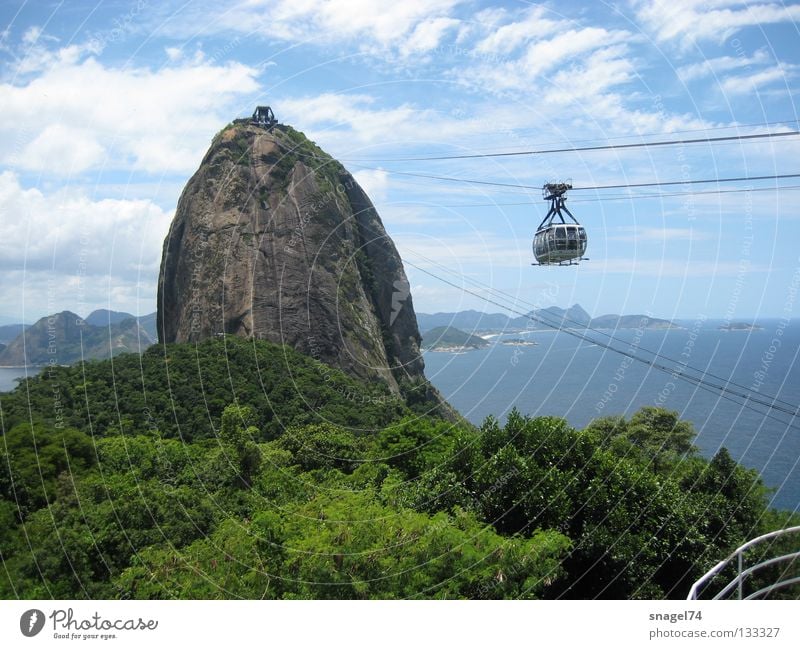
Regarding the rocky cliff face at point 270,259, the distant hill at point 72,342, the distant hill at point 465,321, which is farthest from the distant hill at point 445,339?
the distant hill at point 72,342

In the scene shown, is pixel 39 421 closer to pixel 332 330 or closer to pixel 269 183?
pixel 332 330

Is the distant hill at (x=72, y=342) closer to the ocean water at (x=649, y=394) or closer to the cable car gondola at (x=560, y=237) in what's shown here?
the ocean water at (x=649, y=394)

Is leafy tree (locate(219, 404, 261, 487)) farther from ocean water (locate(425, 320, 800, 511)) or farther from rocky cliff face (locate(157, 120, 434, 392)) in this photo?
ocean water (locate(425, 320, 800, 511))

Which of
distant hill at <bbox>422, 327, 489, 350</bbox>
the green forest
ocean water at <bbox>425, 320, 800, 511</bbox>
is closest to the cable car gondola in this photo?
the green forest

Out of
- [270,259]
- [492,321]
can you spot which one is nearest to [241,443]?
[270,259]

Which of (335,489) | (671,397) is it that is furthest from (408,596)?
(671,397)

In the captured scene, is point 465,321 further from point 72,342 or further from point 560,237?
point 560,237

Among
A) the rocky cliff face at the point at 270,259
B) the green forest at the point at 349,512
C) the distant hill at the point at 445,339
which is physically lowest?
the green forest at the point at 349,512
